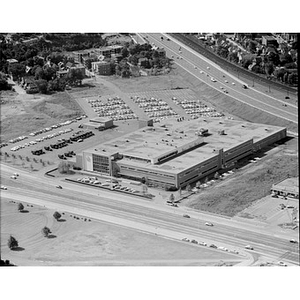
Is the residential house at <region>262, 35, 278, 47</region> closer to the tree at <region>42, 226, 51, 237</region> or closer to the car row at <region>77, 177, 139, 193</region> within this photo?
the car row at <region>77, 177, 139, 193</region>

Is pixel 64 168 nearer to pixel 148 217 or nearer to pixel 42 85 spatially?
pixel 148 217

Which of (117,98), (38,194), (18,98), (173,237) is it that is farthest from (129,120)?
(173,237)

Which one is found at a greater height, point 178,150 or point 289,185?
point 178,150

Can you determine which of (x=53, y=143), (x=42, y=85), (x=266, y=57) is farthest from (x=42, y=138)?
(x=266, y=57)

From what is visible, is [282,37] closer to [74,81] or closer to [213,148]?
[213,148]

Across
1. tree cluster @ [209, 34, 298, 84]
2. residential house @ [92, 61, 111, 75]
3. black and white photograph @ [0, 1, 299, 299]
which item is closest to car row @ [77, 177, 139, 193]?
black and white photograph @ [0, 1, 299, 299]

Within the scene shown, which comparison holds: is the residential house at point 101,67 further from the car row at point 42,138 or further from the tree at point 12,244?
the tree at point 12,244
